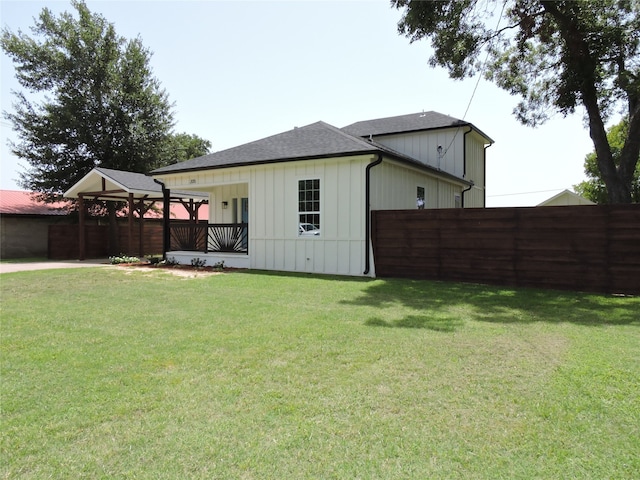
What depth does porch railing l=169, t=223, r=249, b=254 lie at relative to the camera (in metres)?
13.7

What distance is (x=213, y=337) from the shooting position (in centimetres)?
490

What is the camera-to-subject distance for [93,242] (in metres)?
19.7

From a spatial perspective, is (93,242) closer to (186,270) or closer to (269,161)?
(186,270)

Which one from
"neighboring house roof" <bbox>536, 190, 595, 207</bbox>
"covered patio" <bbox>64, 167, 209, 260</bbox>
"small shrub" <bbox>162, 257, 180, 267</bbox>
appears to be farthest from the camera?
"neighboring house roof" <bbox>536, 190, 595, 207</bbox>

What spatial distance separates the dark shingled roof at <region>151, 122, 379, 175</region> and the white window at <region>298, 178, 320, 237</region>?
2.84 feet

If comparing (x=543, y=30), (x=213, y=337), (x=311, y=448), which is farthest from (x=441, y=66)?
(x=311, y=448)

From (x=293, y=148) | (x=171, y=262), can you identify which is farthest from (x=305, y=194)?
(x=171, y=262)

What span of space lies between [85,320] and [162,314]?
3.47 feet

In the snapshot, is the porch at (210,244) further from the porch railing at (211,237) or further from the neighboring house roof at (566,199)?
the neighboring house roof at (566,199)

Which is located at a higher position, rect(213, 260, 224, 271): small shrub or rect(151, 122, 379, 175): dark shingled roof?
rect(151, 122, 379, 175): dark shingled roof

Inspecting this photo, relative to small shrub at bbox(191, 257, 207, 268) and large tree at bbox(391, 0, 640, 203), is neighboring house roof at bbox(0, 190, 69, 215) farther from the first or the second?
large tree at bbox(391, 0, 640, 203)

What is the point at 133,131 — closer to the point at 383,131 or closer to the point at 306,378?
the point at 383,131

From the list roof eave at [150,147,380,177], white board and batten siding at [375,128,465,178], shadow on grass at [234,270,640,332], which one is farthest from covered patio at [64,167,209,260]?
white board and batten siding at [375,128,465,178]

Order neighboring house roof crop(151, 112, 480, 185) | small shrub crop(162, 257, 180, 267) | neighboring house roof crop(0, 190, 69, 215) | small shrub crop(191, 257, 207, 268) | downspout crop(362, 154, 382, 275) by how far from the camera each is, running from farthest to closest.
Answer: neighboring house roof crop(0, 190, 69, 215) < small shrub crop(162, 257, 180, 267) < small shrub crop(191, 257, 207, 268) < neighboring house roof crop(151, 112, 480, 185) < downspout crop(362, 154, 382, 275)
